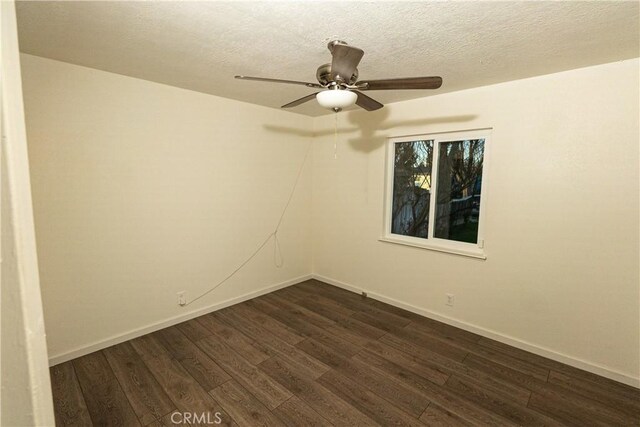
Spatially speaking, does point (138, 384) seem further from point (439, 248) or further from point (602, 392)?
point (602, 392)

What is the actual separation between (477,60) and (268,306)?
3106mm

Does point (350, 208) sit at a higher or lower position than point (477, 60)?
lower

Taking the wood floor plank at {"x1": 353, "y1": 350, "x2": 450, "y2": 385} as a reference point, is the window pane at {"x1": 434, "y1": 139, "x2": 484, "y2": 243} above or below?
above

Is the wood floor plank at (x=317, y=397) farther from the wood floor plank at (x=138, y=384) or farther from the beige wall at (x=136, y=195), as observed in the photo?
the beige wall at (x=136, y=195)

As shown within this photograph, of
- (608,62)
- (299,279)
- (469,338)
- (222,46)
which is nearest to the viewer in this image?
(222,46)

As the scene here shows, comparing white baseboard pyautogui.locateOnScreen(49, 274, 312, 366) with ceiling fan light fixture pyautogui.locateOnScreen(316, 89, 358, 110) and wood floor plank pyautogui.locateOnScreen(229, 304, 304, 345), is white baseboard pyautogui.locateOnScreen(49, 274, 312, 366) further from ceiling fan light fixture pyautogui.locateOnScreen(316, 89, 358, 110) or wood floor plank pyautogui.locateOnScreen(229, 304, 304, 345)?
ceiling fan light fixture pyautogui.locateOnScreen(316, 89, 358, 110)

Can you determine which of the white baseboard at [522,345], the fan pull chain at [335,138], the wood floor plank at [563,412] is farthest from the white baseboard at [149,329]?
the wood floor plank at [563,412]

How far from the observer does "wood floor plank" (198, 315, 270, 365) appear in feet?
8.05

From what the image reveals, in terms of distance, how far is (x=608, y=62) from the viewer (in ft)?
6.88

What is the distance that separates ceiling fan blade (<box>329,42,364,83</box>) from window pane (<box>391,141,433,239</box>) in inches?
71.1

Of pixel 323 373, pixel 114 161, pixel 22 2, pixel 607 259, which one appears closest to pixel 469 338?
pixel 607 259

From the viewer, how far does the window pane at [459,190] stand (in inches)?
113

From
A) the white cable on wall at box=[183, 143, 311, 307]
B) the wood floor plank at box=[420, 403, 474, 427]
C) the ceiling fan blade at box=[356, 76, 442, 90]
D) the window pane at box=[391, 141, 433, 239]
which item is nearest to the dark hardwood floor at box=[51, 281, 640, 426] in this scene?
the wood floor plank at box=[420, 403, 474, 427]

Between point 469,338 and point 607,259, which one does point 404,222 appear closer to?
point 469,338
